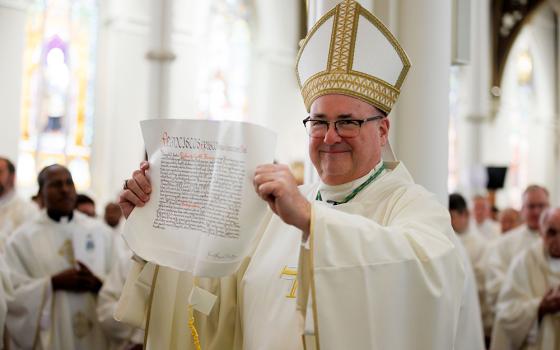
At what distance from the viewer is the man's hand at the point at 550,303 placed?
5324mm

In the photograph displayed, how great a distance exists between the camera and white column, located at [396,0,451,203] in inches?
171

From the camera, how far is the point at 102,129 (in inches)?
555

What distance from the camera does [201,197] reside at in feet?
8.48

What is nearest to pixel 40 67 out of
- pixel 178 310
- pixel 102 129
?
pixel 102 129

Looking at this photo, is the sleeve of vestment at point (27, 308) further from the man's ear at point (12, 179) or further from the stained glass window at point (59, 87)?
the stained glass window at point (59, 87)

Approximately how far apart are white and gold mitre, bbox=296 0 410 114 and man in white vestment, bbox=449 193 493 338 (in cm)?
460

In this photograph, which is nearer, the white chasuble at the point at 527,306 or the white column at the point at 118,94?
the white chasuble at the point at 527,306

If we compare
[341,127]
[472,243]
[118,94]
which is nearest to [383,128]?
[341,127]

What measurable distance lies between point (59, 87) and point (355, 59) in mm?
11918

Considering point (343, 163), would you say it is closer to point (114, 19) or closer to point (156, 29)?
point (156, 29)

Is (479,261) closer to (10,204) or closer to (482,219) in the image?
(482,219)

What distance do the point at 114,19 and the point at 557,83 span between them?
1457cm

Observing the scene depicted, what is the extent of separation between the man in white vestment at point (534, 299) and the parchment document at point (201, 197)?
3.57 metres

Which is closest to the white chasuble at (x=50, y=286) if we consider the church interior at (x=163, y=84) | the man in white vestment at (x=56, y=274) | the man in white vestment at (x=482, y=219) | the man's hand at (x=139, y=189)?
the man in white vestment at (x=56, y=274)
